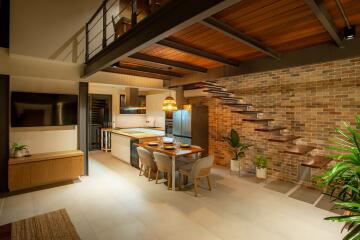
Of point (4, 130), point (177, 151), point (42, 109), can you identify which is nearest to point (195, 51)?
point (177, 151)

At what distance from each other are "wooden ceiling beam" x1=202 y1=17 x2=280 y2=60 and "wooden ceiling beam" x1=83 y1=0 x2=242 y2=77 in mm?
377

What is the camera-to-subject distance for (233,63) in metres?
4.10

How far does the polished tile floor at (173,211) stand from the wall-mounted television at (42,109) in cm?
154

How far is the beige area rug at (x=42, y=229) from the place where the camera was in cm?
259

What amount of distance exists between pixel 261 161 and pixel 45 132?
17.6 ft

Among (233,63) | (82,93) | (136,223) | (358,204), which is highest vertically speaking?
(233,63)

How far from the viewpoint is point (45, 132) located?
4.63 meters

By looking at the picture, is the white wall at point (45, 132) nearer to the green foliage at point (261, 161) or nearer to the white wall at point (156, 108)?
the white wall at point (156, 108)

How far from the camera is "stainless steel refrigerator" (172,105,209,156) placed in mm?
5934

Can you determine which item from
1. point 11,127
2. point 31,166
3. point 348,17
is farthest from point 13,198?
point 348,17

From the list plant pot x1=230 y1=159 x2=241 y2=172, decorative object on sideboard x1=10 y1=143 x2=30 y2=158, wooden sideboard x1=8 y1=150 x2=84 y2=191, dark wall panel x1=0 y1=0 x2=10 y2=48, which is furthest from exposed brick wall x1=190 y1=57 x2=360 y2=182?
dark wall panel x1=0 y1=0 x2=10 y2=48

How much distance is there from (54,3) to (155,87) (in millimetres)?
3315

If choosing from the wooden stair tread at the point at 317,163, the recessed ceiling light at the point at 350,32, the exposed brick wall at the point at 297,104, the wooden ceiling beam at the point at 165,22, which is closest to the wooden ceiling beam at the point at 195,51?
the wooden ceiling beam at the point at 165,22

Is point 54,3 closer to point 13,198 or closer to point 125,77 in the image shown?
point 125,77
